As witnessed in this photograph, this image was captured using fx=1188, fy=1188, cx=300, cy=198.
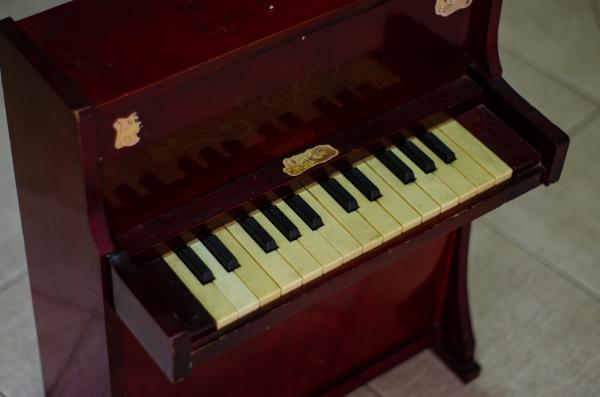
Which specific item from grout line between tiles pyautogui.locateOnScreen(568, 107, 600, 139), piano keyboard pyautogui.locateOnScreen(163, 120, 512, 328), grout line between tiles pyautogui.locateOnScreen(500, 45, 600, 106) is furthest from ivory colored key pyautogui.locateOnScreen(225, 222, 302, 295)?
grout line between tiles pyautogui.locateOnScreen(500, 45, 600, 106)

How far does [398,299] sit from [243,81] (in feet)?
3.21

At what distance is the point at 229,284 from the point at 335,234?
236 millimetres

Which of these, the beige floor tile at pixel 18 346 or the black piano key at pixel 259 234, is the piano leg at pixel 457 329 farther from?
the beige floor tile at pixel 18 346

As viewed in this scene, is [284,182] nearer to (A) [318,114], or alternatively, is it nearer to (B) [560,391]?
(A) [318,114]

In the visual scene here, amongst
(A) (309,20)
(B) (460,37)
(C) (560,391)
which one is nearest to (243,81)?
(A) (309,20)

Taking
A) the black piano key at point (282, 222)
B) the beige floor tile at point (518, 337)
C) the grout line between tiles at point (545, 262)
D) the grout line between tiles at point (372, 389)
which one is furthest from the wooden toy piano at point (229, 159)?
the grout line between tiles at point (545, 262)

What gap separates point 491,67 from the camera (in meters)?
2.43

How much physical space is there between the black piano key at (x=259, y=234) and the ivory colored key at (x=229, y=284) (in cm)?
9

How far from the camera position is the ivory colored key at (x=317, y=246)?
216 cm

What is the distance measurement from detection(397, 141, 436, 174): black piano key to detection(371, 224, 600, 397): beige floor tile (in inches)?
33.3

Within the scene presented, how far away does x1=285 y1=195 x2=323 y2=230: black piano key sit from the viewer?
221cm

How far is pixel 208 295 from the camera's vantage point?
207cm

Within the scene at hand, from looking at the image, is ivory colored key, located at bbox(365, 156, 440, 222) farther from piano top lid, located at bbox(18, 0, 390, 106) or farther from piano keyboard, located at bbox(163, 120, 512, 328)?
piano top lid, located at bbox(18, 0, 390, 106)

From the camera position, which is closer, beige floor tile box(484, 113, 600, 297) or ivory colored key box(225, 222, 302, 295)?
ivory colored key box(225, 222, 302, 295)
